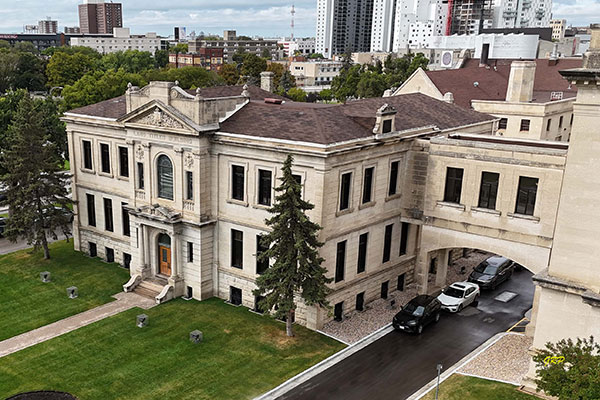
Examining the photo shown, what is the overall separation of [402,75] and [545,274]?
9746cm

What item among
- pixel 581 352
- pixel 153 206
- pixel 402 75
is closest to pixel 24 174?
pixel 153 206

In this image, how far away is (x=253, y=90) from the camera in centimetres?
4909

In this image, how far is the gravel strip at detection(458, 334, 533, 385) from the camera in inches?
Result: 1170

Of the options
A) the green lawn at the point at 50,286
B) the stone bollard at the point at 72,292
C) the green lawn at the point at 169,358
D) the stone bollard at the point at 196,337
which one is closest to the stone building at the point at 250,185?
the green lawn at the point at 169,358

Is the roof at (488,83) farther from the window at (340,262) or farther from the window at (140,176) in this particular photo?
the window at (140,176)

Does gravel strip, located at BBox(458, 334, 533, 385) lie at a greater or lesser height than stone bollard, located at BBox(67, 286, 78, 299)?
greater

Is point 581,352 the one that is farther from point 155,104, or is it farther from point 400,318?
point 155,104

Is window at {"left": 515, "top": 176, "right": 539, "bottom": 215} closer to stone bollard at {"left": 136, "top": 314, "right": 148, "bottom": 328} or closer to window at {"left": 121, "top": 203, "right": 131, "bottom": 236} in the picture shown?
stone bollard at {"left": 136, "top": 314, "right": 148, "bottom": 328}

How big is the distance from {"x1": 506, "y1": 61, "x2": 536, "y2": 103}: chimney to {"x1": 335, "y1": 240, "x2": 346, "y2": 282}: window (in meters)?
39.5

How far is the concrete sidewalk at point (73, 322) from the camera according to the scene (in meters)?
32.7

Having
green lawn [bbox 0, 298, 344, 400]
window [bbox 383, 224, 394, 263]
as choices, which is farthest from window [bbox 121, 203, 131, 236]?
window [bbox 383, 224, 394, 263]

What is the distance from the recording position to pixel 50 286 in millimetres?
40750

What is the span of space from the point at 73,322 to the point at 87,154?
16.2 meters

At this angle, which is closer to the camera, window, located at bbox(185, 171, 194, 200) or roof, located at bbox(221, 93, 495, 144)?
roof, located at bbox(221, 93, 495, 144)
